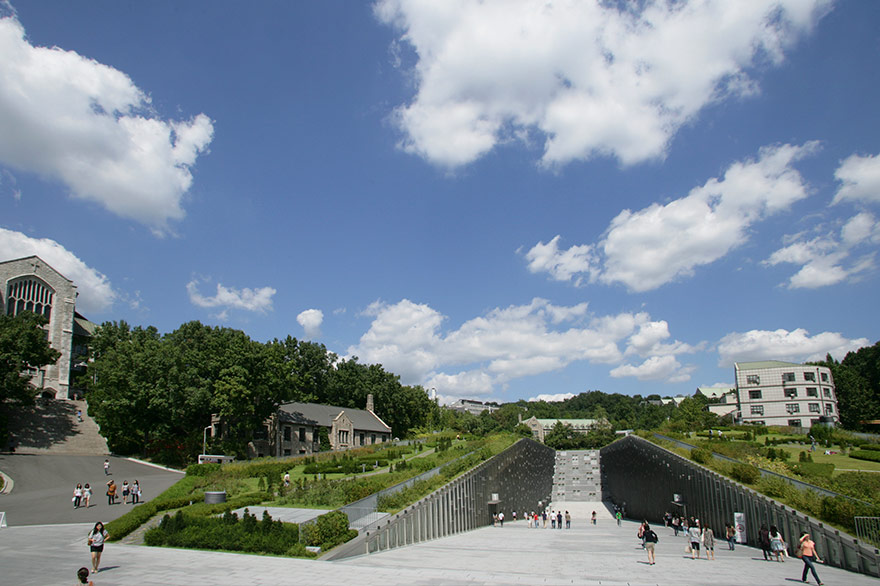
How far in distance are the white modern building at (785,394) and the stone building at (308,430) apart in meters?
52.5

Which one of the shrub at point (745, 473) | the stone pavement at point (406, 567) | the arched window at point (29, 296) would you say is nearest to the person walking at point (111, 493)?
the stone pavement at point (406, 567)

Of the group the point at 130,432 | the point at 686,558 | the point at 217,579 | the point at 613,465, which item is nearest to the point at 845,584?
the point at 686,558

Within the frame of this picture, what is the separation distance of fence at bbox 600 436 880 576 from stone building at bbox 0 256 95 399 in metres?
63.2

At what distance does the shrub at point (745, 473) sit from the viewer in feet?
85.3

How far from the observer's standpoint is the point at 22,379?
46938 millimetres

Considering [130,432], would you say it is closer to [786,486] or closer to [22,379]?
[22,379]

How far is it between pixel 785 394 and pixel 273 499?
73.5m

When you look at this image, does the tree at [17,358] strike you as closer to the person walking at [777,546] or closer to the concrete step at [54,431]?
the concrete step at [54,431]

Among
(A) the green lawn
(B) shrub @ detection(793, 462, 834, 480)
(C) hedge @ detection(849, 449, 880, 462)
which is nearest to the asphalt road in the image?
(B) shrub @ detection(793, 462, 834, 480)

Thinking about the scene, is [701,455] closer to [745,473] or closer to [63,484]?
[745,473]

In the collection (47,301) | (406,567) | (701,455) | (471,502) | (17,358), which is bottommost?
(471,502)

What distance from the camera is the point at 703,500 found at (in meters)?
30.1

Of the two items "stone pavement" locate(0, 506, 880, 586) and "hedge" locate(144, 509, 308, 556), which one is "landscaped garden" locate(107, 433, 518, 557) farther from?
"stone pavement" locate(0, 506, 880, 586)

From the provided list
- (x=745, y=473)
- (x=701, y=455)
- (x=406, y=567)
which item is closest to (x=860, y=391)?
(x=701, y=455)
